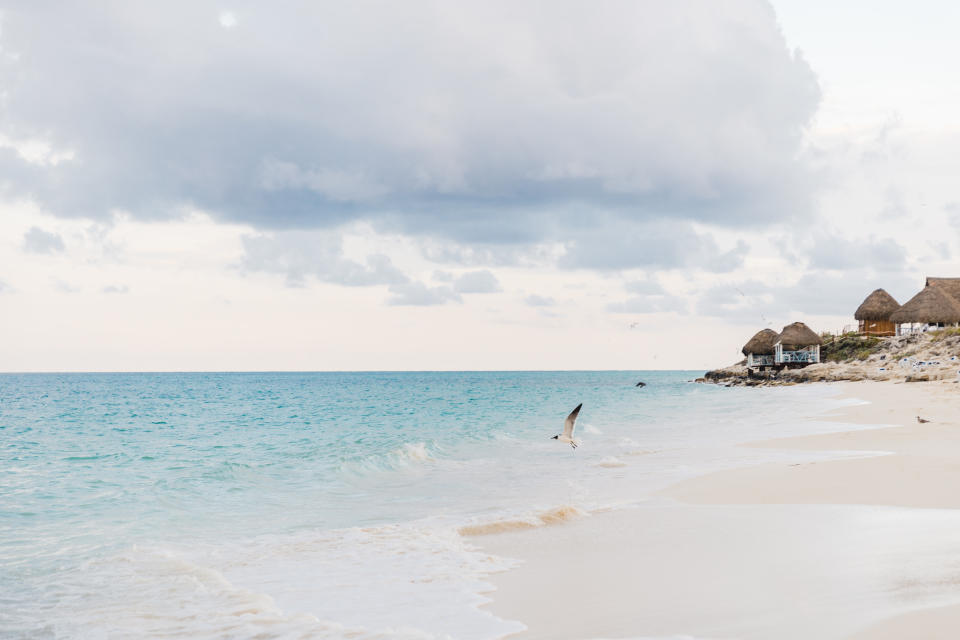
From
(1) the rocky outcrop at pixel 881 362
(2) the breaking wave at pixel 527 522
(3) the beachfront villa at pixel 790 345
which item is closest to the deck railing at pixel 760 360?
(3) the beachfront villa at pixel 790 345

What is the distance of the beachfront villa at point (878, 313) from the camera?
71.1 m

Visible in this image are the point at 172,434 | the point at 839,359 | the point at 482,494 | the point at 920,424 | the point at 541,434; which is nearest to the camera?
the point at 482,494

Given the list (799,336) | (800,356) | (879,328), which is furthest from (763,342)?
(879,328)

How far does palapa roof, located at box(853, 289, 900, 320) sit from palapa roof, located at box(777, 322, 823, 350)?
526 centimetres

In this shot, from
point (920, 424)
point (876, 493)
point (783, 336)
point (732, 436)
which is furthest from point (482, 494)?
point (783, 336)

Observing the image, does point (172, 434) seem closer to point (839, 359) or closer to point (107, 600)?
point (107, 600)

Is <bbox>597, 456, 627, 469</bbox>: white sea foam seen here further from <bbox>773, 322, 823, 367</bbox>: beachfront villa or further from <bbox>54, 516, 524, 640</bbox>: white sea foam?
<bbox>773, 322, 823, 367</bbox>: beachfront villa

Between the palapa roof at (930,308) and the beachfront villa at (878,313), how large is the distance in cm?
506

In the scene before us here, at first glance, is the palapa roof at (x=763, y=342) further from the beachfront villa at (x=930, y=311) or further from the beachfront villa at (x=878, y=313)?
the beachfront villa at (x=930, y=311)

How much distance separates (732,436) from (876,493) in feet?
42.4

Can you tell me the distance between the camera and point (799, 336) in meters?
70.9

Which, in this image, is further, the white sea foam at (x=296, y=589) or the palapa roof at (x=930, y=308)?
the palapa roof at (x=930, y=308)

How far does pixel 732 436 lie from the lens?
947 inches

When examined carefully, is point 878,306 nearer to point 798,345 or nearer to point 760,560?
point 798,345
